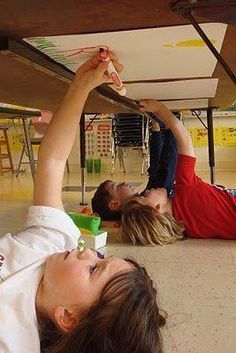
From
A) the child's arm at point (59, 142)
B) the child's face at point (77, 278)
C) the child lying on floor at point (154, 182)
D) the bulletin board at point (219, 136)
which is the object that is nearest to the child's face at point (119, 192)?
the child lying on floor at point (154, 182)

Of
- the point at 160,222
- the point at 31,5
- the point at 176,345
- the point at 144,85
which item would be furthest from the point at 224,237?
the point at 31,5

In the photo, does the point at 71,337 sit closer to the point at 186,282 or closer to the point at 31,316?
the point at 31,316

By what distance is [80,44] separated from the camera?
0.79 meters

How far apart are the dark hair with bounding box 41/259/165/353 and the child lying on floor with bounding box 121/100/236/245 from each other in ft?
3.19

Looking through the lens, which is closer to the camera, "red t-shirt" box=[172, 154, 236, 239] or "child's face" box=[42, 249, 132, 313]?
"child's face" box=[42, 249, 132, 313]

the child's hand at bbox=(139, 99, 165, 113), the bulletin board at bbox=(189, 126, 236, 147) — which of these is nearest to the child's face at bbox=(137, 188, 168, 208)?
the child's hand at bbox=(139, 99, 165, 113)

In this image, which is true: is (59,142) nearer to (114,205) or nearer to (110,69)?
(110,69)

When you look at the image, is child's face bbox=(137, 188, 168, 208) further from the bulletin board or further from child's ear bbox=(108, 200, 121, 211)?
the bulletin board

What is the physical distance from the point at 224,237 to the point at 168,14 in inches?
47.0

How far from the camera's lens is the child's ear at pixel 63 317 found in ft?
1.99

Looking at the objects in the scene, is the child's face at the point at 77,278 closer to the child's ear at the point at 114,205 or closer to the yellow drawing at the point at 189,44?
the yellow drawing at the point at 189,44

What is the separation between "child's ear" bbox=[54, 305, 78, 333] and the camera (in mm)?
608

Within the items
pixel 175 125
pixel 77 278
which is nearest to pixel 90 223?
pixel 175 125

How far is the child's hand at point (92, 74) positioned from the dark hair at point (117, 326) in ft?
1.23
